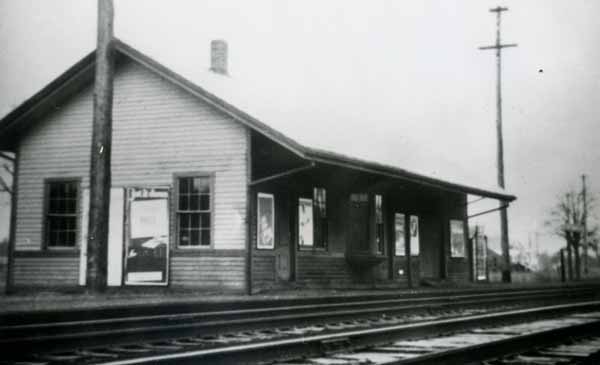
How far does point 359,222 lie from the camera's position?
72.3 ft

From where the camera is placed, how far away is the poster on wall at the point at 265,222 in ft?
58.5

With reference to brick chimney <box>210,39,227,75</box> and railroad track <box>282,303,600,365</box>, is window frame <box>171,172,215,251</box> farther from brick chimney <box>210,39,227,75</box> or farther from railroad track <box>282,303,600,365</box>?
railroad track <box>282,303,600,365</box>

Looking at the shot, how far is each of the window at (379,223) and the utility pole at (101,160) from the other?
410 inches

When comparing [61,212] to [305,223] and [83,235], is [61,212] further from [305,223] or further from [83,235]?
[305,223]

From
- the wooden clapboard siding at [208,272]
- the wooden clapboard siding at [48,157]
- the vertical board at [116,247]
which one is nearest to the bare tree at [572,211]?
the wooden clapboard siding at [208,272]

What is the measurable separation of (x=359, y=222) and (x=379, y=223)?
129 cm

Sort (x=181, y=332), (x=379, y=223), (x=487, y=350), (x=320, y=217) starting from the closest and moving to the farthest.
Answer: (x=487, y=350) → (x=181, y=332) → (x=320, y=217) → (x=379, y=223)

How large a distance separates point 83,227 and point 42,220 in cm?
121

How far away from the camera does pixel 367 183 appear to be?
21.8m

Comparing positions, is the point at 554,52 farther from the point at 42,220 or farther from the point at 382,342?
the point at 42,220

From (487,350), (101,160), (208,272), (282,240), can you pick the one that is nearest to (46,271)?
(208,272)

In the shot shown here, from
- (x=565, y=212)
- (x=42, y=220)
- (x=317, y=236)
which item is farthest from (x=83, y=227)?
(x=565, y=212)

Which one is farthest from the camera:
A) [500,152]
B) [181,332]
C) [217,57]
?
[500,152]

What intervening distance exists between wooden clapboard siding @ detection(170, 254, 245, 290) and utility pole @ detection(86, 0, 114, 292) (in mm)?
3594
